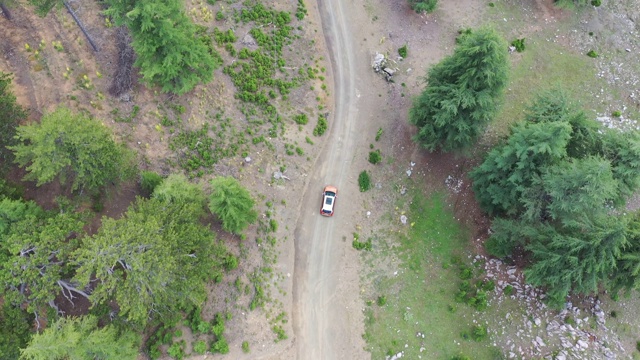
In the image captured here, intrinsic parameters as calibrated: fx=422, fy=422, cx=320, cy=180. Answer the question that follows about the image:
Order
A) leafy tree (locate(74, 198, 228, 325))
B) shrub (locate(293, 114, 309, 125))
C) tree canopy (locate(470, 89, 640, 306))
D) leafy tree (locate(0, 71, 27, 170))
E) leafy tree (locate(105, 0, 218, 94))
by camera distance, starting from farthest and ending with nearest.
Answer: shrub (locate(293, 114, 309, 125)), leafy tree (locate(0, 71, 27, 170)), leafy tree (locate(105, 0, 218, 94)), tree canopy (locate(470, 89, 640, 306)), leafy tree (locate(74, 198, 228, 325))

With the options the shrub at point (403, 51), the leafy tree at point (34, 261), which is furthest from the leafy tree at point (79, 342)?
the shrub at point (403, 51)

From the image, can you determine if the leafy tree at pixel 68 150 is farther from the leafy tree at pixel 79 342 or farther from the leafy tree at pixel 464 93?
the leafy tree at pixel 464 93

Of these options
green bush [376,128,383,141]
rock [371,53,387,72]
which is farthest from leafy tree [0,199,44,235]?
rock [371,53,387,72]

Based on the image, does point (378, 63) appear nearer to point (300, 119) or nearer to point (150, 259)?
point (300, 119)

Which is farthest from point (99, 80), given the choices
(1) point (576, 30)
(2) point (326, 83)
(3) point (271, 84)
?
(1) point (576, 30)

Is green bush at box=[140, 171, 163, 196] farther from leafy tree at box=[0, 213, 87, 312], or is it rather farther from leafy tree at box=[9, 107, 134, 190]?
leafy tree at box=[0, 213, 87, 312]

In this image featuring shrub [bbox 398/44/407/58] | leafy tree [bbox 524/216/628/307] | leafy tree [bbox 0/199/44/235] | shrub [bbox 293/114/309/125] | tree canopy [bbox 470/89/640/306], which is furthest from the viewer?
shrub [bbox 398/44/407/58]

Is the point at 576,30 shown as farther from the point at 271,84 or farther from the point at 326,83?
the point at 271,84
